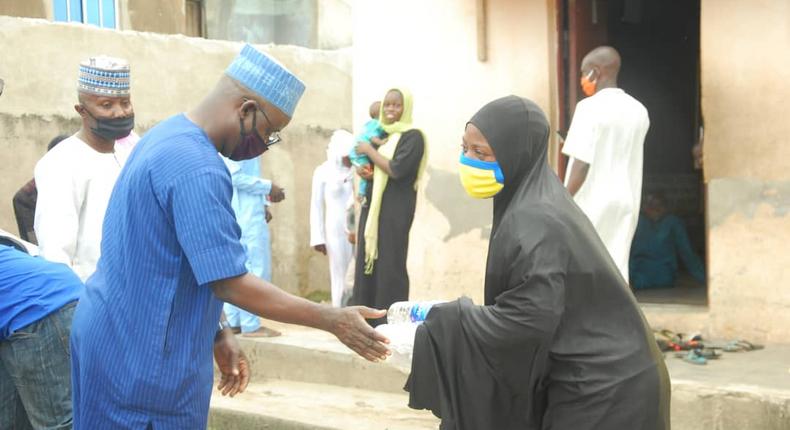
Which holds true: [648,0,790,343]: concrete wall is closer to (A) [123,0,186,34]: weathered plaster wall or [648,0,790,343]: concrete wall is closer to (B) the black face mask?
(B) the black face mask

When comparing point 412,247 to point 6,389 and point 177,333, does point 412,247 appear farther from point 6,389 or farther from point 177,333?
point 177,333

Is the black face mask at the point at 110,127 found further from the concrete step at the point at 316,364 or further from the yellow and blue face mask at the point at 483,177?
the concrete step at the point at 316,364

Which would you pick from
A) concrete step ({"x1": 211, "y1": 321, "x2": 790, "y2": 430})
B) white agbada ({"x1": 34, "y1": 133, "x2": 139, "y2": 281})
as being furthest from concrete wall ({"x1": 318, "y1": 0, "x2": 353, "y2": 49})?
white agbada ({"x1": 34, "y1": 133, "x2": 139, "y2": 281})

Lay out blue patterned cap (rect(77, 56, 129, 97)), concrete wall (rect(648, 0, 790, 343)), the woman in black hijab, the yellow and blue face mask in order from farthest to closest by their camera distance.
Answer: concrete wall (rect(648, 0, 790, 343)), blue patterned cap (rect(77, 56, 129, 97)), the yellow and blue face mask, the woman in black hijab

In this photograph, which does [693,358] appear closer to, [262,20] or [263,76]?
[263,76]

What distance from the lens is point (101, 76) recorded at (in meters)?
4.57

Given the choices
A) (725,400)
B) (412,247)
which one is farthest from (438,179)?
(725,400)

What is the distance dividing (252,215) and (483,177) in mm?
5114

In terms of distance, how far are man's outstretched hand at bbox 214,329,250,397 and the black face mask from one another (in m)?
1.49

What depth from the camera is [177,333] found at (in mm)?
2994

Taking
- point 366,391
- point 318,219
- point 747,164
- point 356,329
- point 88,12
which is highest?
point 88,12

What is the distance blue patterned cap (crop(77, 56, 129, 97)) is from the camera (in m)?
4.56

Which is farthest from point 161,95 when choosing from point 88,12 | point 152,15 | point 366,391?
point 152,15

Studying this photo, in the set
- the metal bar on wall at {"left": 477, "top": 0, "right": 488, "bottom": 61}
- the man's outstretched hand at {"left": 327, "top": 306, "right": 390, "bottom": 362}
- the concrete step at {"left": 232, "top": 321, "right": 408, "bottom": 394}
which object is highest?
the metal bar on wall at {"left": 477, "top": 0, "right": 488, "bottom": 61}
